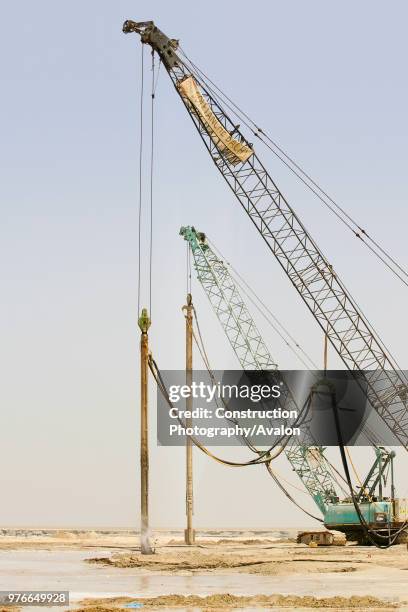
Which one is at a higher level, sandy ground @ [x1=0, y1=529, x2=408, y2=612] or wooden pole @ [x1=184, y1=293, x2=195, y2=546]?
wooden pole @ [x1=184, y1=293, x2=195, y2=546]

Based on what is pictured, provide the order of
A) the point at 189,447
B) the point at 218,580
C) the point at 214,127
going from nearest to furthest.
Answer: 1. the point at 218,580
2. the point at 189,447
3. the point at 214,127

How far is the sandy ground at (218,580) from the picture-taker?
2356 cm

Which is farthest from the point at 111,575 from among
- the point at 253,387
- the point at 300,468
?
the point at 300,468

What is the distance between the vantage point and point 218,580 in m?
31.0

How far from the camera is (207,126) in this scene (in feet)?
193

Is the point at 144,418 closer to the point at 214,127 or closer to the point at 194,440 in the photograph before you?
the point at 194,440

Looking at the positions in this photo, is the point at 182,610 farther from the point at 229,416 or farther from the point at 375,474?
the point at 375,474

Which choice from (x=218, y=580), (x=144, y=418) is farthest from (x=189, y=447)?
(x=218, y=580)

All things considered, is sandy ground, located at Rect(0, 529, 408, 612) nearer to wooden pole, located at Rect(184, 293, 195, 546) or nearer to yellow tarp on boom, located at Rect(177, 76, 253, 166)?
wooden pole, located at Rect(184, 293, 195, 546)

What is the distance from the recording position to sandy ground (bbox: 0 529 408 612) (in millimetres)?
23562

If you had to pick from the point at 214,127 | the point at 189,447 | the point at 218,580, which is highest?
the point at 214,127

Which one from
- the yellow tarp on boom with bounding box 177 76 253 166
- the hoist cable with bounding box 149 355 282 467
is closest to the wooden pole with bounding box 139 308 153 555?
the hoist cable with bounding box 149 355 282 467

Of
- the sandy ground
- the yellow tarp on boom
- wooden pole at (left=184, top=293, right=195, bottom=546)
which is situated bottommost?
the sandy ground

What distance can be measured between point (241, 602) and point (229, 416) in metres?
27.6
